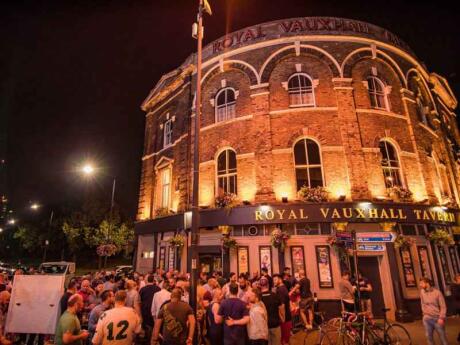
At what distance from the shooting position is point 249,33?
1664cm

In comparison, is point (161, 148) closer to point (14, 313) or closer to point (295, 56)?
point (295, 56)

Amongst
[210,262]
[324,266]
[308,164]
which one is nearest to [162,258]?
Answer: [210,262]

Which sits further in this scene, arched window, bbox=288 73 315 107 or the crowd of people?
arched window, bbox=288 73 315 107

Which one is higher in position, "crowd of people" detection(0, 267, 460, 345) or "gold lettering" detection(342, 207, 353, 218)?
"gold lettering" detection(342, 207, 353, 218)

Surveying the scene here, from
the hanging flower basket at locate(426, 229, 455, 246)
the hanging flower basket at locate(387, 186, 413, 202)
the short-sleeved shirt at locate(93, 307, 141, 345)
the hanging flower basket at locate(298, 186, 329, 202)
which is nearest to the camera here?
the short-sleeved shirt at locate(93, 307, 141, 345)

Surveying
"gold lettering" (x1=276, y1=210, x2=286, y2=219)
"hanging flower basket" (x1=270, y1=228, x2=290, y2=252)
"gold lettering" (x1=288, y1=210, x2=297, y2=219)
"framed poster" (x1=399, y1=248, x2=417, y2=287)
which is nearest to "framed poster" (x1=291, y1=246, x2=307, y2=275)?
"hanging flower basket" (x1=270, y1=228, x2=290, y2=252)

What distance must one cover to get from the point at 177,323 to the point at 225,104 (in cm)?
1333

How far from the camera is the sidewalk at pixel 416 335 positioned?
28.5 ft

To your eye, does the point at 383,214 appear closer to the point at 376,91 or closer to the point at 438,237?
the point at 438,237

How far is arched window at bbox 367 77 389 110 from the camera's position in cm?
1574

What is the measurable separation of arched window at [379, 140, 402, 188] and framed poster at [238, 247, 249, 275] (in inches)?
306

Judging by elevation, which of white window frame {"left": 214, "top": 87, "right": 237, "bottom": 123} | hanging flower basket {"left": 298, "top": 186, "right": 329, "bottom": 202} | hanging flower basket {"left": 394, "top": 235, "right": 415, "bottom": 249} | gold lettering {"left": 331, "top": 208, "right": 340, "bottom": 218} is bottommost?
hanging flower basket {"left": 394, "top": 235, "right": 415, "bottom": 249}

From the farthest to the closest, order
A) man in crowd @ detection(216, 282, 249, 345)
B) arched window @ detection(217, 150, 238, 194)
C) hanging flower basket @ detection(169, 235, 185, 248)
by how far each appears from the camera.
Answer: arched window @ detection(217, 150, 238, 194), hanging flower basket @ detection(169, 235, 185, 248), man in crowd @ detection(216, 282, 249, 345)

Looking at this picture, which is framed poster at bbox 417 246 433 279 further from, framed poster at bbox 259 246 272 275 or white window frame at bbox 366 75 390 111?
white window frame at bbox 366 75 390 111
